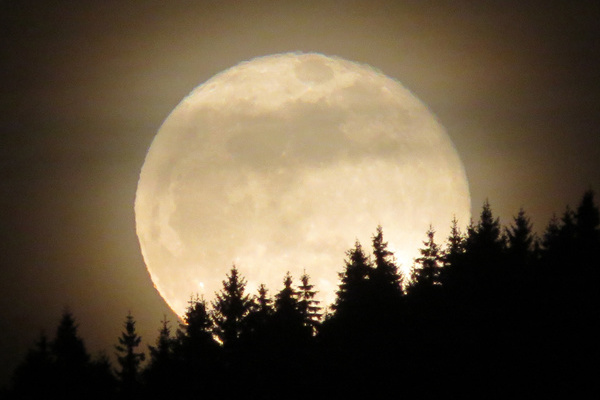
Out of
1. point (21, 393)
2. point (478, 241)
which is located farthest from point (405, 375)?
point (21, 393)

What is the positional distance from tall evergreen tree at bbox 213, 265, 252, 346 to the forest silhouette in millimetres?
96

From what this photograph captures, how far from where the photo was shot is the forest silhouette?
40.8 m

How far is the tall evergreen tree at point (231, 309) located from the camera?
6479 cm

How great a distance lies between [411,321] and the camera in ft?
160

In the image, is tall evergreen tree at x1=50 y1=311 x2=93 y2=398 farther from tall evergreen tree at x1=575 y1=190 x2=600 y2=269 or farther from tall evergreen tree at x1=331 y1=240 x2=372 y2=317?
tall evergreen tree at x1=575 y1=190 x2=600 y2=269

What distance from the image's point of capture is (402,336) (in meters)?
47.5

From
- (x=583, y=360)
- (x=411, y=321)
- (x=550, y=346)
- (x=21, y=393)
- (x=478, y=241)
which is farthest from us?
(x=21, y=393)

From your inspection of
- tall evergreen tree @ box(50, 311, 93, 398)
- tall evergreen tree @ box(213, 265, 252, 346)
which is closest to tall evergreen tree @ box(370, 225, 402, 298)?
tall evergreen tree @ box(213, 265, 252, 346)

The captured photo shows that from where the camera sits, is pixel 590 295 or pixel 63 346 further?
pixel 63 346

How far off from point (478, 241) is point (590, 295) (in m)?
12.8

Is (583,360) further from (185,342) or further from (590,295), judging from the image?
(185,342)

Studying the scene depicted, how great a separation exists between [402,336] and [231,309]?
71.1 ft

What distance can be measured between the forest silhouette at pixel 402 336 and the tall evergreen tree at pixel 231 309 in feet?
0.32

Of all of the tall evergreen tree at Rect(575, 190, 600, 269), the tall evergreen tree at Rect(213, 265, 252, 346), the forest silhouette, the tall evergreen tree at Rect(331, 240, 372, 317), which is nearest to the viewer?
the forest silhouette
